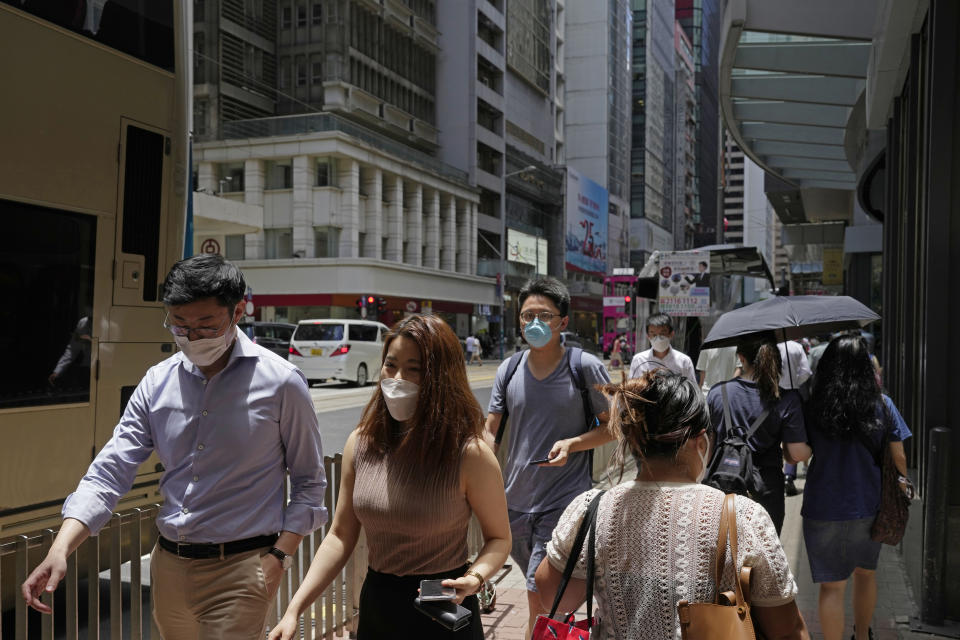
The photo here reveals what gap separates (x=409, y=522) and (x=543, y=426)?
1.80 metres

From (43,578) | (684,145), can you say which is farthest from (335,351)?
(684,145)

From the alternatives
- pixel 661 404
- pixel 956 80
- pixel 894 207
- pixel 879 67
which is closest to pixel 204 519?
pixel 661 404

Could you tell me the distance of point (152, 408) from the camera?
305cm

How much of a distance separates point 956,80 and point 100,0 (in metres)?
5.52

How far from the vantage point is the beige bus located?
4.99m

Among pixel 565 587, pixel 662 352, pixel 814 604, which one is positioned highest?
pixel 662 352

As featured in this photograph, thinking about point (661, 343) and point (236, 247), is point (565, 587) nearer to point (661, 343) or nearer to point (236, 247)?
point (661, 343)

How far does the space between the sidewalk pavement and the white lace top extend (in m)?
3.15

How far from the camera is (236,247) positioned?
1870 inches

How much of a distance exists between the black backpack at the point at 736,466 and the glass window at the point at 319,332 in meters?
21.9

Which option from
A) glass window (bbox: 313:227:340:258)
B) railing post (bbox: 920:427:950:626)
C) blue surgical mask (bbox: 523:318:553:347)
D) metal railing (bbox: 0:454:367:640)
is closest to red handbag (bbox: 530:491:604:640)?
metal railing (bbox: 0:454:367:640)

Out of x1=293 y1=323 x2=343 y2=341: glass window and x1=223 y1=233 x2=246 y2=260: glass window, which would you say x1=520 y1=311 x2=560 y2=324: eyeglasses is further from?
x1=223 y1=233 x2=246 y2=260: glass window

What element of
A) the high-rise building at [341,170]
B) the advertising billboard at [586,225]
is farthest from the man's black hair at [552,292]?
the advertising billboard at [586,225]

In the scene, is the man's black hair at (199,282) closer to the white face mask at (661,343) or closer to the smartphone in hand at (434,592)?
the smartphone in hand at (434,592)
